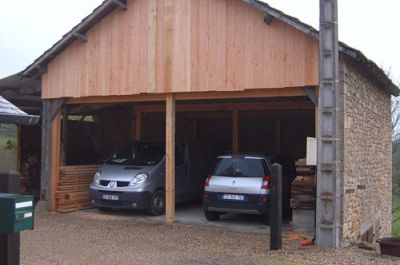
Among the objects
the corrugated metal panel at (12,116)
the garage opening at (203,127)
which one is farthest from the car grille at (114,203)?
the corrugated metal panel at (12,116)

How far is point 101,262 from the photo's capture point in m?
8.43

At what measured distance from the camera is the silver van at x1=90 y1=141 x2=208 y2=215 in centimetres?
1304

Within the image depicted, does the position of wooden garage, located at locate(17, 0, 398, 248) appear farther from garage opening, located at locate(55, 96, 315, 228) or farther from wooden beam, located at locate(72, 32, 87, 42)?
garage opening, located at locate(55, 96, 315, 228)

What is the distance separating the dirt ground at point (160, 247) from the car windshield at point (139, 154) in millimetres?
1945

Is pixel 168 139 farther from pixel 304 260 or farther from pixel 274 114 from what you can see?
pixel 274 114

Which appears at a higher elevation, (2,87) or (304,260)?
(2,87)

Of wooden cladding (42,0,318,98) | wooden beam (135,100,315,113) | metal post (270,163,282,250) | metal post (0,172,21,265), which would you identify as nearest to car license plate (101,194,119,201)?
wooden cladding (42,0,318,98)

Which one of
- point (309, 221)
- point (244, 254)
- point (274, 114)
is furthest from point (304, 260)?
point (274, 114)

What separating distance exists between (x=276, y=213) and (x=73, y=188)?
656 centimetres

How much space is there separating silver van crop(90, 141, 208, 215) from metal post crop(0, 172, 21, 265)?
8010mm

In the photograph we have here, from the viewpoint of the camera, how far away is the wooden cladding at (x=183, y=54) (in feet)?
36.1

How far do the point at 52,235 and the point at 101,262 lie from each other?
2765 millimetres

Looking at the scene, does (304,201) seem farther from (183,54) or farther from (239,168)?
(183,54)

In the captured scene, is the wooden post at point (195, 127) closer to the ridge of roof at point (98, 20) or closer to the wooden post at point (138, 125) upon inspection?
the wooden post at point (138, 125)
